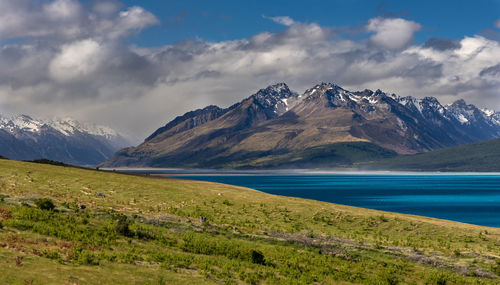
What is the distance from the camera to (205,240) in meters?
48.2

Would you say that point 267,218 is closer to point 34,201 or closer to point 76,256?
point 34,201

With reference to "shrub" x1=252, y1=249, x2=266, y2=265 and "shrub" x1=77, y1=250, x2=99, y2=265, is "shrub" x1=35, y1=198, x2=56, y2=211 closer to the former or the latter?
"shrub" x1=77, y1=250, x2=99, y2=265

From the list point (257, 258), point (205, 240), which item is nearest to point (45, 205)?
point (205, 240)

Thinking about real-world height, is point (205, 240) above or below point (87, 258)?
below

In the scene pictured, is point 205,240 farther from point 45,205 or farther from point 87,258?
point 45,205

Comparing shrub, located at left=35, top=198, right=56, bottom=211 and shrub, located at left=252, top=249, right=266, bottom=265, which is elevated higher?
shrub, located at left=35, top=198, right=56, bottom=211

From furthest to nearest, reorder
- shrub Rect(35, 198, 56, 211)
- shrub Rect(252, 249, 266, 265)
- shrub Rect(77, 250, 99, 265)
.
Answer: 1. shrub Rect(35, 198, 56, 211)
2. shrub Rect(252, 249, 266, 265)
3. shrub Rect(77, 250, 99, 265)

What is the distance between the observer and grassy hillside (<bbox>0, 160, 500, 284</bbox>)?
1348 inches

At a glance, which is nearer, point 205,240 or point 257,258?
point 257,258

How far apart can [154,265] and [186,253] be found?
20.5 ft

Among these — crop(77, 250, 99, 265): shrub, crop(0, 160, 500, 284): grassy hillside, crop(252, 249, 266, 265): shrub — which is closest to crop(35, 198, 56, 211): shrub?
crop(0, 160, 500, 284): grassy hillside

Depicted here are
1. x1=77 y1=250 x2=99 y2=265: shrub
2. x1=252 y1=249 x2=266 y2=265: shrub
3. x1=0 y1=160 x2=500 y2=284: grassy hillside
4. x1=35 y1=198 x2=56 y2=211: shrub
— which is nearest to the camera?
x1=77 y1=250 x2=99 y2=265: shrub

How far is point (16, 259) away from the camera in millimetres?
31219

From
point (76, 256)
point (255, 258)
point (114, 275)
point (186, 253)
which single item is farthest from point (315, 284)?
point (76, 256)
